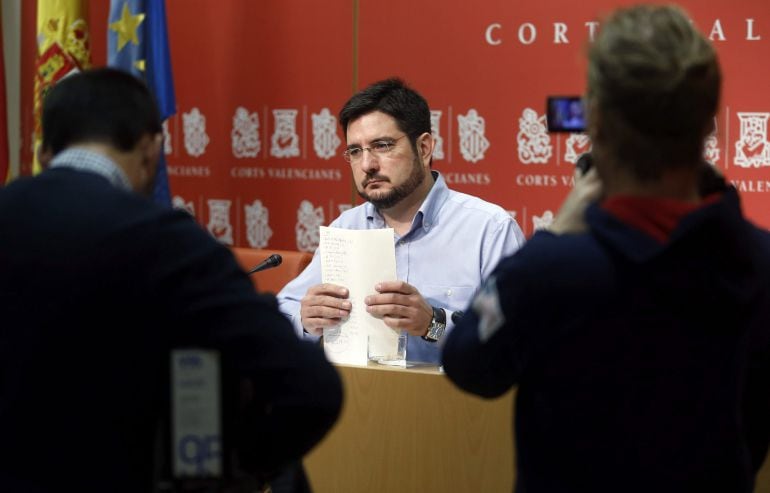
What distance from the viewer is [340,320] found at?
8.65 ft

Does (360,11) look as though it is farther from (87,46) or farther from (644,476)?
(644,476)

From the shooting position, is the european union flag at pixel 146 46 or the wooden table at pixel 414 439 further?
the european union flag at pixel 146 46

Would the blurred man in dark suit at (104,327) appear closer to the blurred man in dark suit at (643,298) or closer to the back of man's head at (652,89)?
the blurred man in dark suit at (643,298)

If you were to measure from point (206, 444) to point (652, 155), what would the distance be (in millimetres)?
679

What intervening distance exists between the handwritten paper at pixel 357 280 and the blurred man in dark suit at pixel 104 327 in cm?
121

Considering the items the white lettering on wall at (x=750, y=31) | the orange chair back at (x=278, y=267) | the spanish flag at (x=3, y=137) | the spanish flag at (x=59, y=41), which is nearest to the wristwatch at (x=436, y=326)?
the orange chair back at (x=278, y=267)

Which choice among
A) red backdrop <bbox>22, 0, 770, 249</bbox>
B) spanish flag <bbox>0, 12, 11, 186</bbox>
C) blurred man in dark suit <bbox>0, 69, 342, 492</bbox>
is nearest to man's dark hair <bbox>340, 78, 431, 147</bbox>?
red backdrop <bbox>22, 0, 770, 249</bbox>

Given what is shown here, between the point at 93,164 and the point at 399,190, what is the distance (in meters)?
1.79

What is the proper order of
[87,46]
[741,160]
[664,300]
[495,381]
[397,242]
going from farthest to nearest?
[87,46] < [741,160] < [397,242] < [495,381] < [664,300]

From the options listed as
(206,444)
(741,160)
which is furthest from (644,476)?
(741,160)

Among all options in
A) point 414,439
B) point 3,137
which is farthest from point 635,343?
point 3,137

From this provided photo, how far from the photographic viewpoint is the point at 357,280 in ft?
8.57

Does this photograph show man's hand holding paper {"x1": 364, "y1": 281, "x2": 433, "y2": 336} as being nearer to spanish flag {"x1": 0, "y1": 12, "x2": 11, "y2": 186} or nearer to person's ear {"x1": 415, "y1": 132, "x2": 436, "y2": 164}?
person's ear {"x1": 415, "y1": 132, "x2": 436, "y2": 164}

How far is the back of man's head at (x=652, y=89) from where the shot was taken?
1208mm
